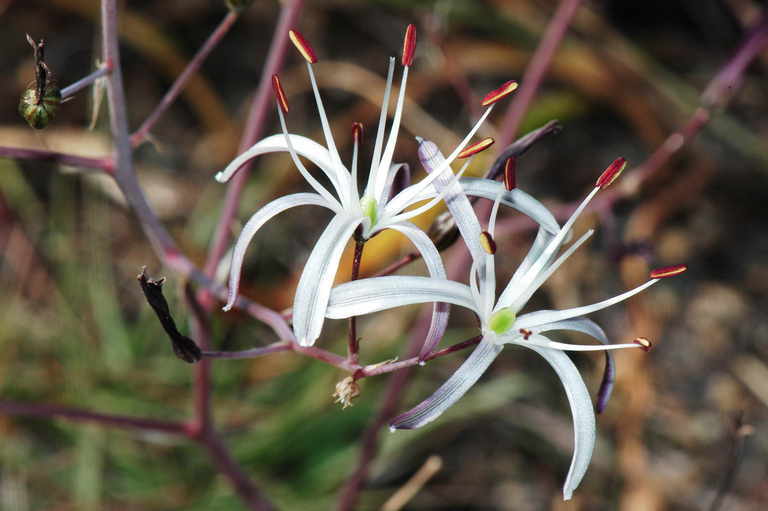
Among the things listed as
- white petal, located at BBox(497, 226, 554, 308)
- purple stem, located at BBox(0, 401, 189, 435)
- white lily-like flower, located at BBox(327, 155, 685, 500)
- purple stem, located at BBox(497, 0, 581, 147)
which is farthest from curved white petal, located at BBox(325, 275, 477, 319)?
purple stem, located at BBox(497, 0, 581, 147)

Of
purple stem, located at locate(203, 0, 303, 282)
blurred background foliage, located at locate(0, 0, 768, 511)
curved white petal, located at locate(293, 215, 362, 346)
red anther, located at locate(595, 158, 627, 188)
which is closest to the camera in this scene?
curved white petal, located at locate(293, 215, 362, 346)

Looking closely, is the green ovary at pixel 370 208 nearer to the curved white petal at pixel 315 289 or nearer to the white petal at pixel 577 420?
the curved white petal at pixel 315 289

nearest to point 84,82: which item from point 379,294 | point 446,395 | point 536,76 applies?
point 379,294

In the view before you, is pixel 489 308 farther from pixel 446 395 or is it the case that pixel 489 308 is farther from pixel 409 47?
pixel 409 47

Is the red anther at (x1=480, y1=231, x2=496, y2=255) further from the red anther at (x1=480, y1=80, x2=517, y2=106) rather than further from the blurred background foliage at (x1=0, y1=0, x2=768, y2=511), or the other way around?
the blurred background foliage at (x1=0, y1=0, x2=768, y2=511)

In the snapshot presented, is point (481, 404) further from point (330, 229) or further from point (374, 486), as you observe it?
point (330, 229)

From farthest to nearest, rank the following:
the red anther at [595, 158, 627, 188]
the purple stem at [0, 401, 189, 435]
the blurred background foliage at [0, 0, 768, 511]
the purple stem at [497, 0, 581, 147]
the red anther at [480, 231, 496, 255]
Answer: the blurred background foliage at [0, 0, 768, 511], the purple stem at [497, 0, 581, 147], the purple stem at [0, 401, 189, 435], the red anther at [595, 158, 627, 188], the red anther at [480, 231, 496, 255]

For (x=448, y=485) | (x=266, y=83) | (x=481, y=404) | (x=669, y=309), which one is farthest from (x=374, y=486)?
(x=266, y=83)
